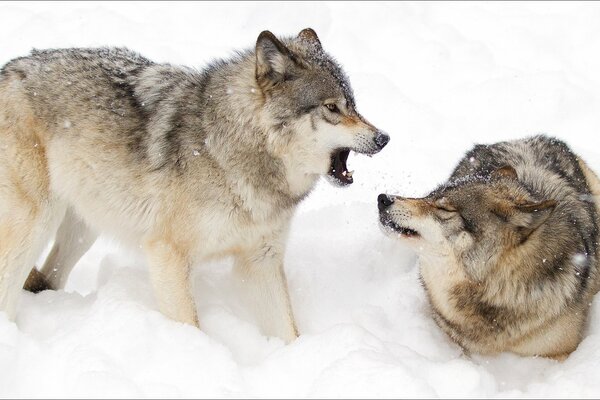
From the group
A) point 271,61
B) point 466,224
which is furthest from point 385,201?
point 271,61

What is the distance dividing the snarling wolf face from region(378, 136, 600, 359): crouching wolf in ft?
1.57

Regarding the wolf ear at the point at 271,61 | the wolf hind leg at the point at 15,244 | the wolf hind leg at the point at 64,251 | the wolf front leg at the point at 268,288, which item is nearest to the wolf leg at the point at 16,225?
the wolf hind leg at the point at 15,244

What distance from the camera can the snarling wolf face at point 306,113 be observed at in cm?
474

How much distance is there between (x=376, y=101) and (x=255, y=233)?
13.0ft

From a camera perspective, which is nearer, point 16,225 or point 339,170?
point 339,170

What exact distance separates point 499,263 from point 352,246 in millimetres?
1699

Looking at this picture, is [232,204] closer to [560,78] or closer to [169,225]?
[169,225]

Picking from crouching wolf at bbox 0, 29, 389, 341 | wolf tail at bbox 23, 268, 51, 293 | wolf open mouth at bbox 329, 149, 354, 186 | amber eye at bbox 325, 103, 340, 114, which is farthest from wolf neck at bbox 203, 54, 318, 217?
wolf tail at bbox 23, 268, 51, 293

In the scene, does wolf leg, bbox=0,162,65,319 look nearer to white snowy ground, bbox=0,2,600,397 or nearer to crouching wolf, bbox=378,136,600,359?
white snowy ground, bbox=0,2,600,397

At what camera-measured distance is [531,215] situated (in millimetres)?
4613

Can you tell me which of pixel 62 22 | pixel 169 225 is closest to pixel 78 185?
pixel 169 225

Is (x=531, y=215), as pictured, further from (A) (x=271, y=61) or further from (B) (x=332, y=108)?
(A) (x=271, y=61)

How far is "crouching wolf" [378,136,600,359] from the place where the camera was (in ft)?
15.9

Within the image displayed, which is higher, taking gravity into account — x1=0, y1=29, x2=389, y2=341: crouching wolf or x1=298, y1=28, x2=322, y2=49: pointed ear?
x1=298, y1=28, x2=322, y2=49: pointed ear
